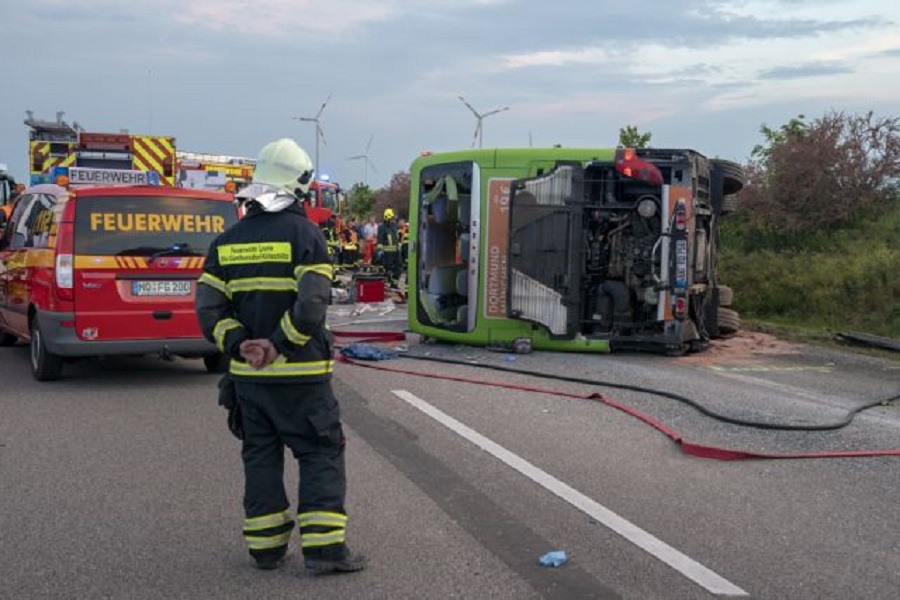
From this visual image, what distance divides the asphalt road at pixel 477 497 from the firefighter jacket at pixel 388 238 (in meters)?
12.0

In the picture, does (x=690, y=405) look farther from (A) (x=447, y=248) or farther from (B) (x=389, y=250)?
(B) (x=389, y=250)

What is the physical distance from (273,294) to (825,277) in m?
12.2

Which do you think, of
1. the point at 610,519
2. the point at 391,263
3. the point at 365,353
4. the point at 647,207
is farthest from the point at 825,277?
the point at 610,519

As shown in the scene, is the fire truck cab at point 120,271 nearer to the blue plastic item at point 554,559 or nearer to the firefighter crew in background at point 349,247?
the blue plastic item at point 554,559

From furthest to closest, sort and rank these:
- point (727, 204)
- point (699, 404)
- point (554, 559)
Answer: point (727, 204), point (699, 404), point (554, 559)

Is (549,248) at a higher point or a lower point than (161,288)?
higher

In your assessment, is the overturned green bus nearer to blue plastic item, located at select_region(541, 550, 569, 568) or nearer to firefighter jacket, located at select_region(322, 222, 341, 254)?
blue plastic item, located at select_region(541, 550, 569, 568)

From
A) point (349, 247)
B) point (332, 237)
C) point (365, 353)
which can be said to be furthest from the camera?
point (349, 247)

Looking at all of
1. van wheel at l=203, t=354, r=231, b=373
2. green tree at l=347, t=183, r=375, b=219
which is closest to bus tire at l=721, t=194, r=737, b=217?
van wheel at l=203, t=354, r=231, b=373

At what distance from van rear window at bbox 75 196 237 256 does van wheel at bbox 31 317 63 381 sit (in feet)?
3.45

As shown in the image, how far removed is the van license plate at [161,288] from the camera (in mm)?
8258

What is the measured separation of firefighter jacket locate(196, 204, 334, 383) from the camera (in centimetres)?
397

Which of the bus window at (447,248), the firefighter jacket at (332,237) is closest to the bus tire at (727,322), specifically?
the bus window at (447,248)

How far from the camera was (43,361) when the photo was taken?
8.50m
